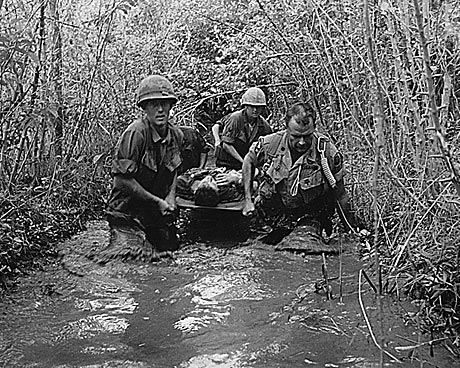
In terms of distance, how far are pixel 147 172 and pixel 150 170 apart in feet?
0.11

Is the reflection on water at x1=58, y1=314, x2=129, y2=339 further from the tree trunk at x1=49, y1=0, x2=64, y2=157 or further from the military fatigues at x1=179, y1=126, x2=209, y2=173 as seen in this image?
the tree trunk at x1=49, y1=0, x2=64, y2=157

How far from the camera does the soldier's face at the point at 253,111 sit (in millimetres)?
8195

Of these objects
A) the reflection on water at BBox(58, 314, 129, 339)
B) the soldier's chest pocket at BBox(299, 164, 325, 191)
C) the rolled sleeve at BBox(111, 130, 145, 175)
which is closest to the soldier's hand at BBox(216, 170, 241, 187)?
the soldier's chest pocket at BBox(299, 164, 325, 191)

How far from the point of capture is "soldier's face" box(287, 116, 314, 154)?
616 cm

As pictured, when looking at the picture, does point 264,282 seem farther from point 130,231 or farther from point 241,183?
point 241,183

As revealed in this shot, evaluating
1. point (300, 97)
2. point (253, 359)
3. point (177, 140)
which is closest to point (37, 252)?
point (177, 140)

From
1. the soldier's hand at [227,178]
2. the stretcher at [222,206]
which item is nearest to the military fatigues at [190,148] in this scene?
the soldier's hand at [227,178]

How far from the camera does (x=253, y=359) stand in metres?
3.84

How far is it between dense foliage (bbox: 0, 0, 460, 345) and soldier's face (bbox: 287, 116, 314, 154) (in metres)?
0.37

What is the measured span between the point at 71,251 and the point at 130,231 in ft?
1.81

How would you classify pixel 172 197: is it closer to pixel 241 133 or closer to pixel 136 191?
pixel 136 191

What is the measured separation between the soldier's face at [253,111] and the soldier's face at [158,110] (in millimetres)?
2160

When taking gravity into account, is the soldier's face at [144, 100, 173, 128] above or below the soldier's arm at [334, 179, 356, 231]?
above

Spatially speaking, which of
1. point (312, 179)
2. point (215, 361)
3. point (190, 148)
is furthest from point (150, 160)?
point (215, 361)
